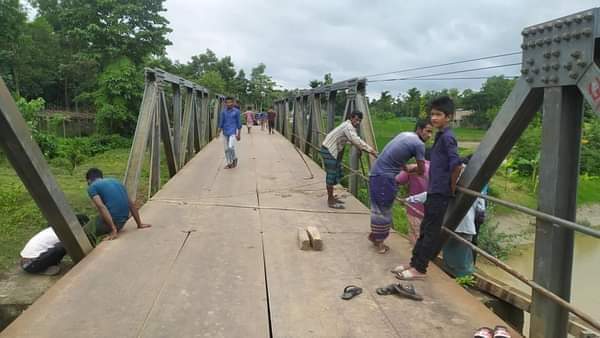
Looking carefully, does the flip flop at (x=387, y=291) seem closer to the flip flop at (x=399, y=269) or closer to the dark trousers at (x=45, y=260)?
the flip flop at (x=399, y=269)

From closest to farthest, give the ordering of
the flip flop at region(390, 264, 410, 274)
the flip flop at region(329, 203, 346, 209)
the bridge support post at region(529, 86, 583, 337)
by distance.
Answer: the bridge support post at region(529, 86, 583, 337), the flip flop at region(390, 264, 410, 274), the flip flop at region(329, 203, 346, 209)

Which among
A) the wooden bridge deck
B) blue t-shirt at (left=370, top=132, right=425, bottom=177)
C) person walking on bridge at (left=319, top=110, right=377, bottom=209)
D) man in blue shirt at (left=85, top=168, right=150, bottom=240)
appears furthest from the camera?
person walking on bridge at (left=319, top=110, right=377, bottom=209)

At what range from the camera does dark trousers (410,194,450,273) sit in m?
3.33

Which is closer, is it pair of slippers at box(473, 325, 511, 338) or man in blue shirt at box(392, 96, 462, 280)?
pair of slippers at box(473, 325, 511, 338)

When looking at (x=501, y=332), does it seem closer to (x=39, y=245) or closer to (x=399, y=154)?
(x=399, y=154)

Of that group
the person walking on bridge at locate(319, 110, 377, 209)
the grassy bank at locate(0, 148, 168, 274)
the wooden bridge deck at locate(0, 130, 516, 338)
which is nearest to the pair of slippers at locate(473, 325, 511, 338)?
the wooden bridge deck at locate(0, 130, 516, 338)

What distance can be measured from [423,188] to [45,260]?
11.4 feet

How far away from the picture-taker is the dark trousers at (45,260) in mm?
3951

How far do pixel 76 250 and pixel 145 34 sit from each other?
2240 cm

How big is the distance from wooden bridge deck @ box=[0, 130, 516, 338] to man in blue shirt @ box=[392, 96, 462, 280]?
7.0 inches

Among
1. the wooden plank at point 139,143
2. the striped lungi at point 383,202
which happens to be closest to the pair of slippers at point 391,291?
the striped lungi at point 383,202

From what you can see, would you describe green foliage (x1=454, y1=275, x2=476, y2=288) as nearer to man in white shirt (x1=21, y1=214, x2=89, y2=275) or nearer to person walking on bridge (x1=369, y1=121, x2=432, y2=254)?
person walking on bridge (x1=369, y1=121, x2=432, y2=254)

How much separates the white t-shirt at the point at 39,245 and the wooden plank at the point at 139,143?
98 cm

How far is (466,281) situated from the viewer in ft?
12.1
